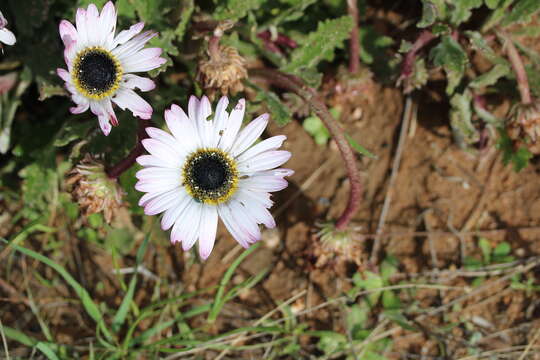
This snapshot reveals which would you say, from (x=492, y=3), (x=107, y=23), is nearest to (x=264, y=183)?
(x=107, y=23)

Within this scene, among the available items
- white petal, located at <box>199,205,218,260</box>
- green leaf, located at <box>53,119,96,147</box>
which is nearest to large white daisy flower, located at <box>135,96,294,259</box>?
white petal, located at <box>199,205,218,260</box>

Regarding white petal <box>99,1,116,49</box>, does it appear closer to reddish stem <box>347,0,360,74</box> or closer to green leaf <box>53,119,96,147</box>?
green leaf <box>53,119,96,147</box>

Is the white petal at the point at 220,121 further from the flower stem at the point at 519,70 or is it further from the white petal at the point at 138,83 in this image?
the flower stem at the point at 519,70

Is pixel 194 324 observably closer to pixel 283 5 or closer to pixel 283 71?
pixel 283 71

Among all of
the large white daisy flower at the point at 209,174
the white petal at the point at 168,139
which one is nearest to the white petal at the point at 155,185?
the large white daisy flower at the point at 209,174

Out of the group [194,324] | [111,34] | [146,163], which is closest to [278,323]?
[194,324]

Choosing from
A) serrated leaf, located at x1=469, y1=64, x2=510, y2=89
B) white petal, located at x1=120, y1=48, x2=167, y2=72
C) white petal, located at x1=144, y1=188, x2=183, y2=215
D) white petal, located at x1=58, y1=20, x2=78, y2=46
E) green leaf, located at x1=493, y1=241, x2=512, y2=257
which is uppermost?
white petal, located at x1=58, y1=20, x2=78, y2=46
